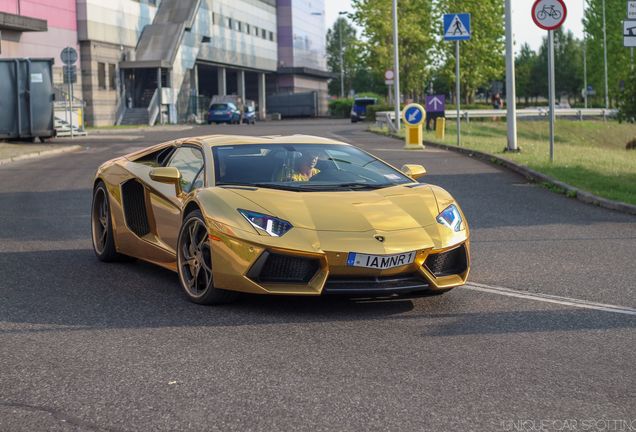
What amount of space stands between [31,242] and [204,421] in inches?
259

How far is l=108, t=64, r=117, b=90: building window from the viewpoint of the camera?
217 feet

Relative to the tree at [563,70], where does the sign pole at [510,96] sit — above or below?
below

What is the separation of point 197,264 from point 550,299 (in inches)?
97.2

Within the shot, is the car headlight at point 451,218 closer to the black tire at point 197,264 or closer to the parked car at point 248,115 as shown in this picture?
the black tire at point 197,264

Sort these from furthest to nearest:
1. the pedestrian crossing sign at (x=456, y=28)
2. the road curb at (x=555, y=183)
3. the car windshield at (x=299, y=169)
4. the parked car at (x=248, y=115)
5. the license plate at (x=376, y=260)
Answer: the parked car at (x=248, y=115), the pedestrian crossing sign at (x=456, y=28), the road curb at (x=555, y=183), the car windshield at (x=299, y=169), the license plate at (x=376, y=260)

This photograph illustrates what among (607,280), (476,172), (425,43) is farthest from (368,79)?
(607,280)

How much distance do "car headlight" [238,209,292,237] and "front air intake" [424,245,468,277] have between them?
0.97 meters

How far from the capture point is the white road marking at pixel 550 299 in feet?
22.7

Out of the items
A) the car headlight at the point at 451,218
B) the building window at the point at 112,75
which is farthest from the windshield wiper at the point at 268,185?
the building window at the point at 112,75

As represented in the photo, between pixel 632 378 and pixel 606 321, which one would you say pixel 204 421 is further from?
pixel 606 321

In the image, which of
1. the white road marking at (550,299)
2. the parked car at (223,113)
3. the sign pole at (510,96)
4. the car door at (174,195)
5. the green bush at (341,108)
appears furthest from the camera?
the green bush at (341,108)

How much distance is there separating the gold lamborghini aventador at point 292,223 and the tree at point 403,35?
60.9 meters

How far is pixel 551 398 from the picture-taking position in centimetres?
476

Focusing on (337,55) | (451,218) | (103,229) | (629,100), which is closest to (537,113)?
(629,100)
